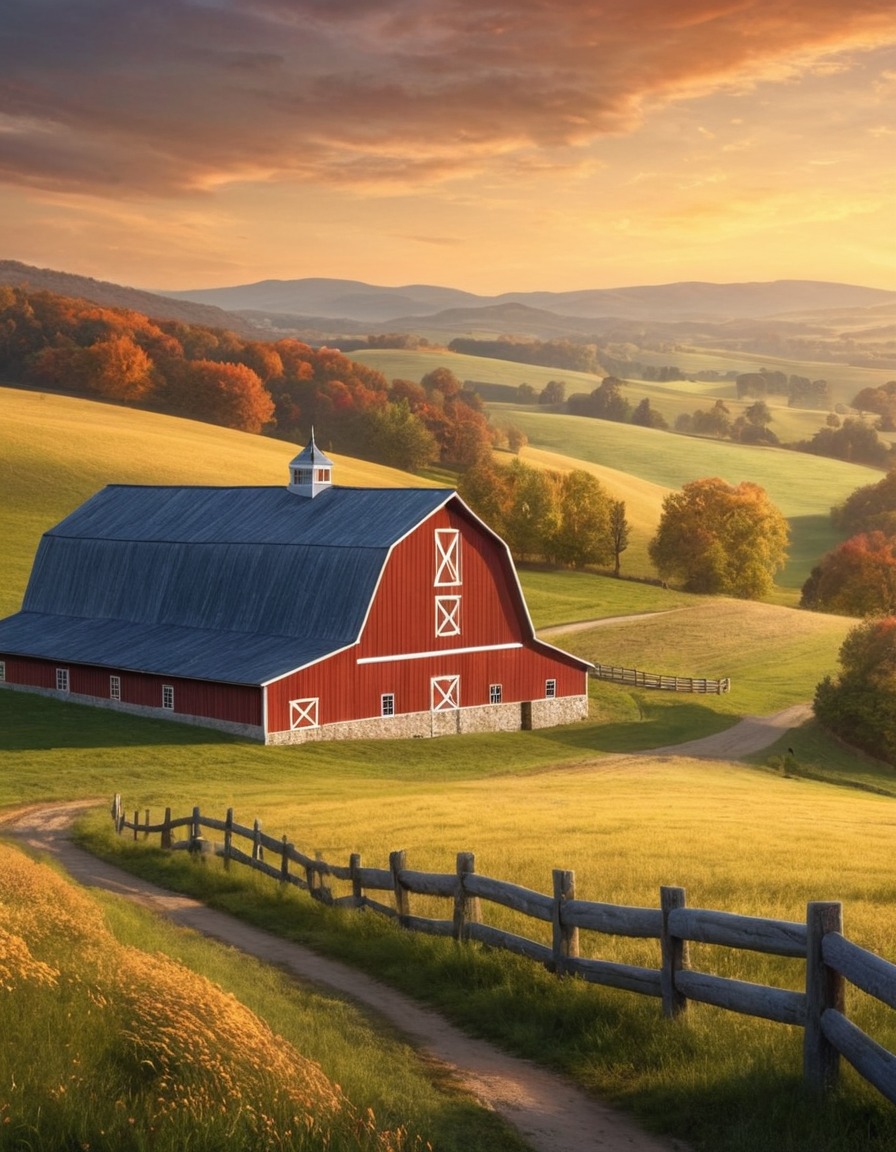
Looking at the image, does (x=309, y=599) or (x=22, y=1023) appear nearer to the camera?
(x=22, y=1023)

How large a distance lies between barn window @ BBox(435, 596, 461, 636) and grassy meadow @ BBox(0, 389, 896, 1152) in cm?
455

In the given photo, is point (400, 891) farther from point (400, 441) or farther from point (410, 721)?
point (400, 441)

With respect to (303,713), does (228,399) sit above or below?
above

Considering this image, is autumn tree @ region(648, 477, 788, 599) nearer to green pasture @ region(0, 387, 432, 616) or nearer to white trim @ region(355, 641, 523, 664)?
green pasture @ region(0, 387, 432, 616)

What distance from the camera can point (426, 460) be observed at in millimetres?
137000

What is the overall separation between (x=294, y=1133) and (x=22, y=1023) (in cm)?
278

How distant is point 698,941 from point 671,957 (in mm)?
281

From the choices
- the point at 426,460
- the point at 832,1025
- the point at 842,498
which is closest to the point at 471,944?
the point at 832,1025

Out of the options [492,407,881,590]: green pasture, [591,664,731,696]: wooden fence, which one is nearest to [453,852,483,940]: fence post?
[591,664,731,696]: wooden fence

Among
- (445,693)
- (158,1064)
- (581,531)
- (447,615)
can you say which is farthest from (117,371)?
(158,1064)

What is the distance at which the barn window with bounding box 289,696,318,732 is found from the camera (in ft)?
169

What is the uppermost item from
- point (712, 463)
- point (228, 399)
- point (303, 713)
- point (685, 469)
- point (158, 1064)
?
point (228, 399)

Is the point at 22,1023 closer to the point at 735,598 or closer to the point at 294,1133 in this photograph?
the point at 294,1133

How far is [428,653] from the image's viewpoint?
5678cm
